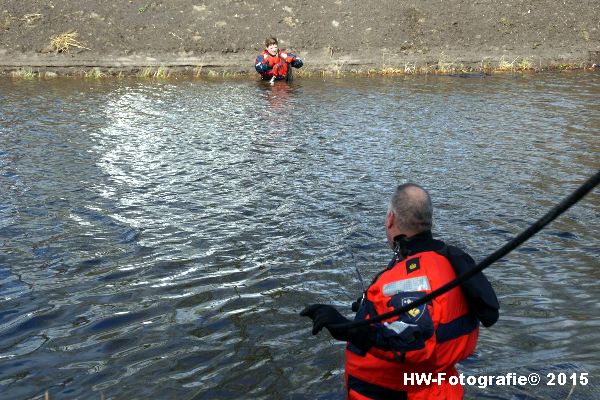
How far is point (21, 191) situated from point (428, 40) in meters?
21.2

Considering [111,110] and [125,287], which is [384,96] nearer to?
[111,110]

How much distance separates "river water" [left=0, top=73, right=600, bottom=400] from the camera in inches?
247

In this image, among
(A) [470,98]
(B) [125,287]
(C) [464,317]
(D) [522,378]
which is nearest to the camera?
(C) [464,317]

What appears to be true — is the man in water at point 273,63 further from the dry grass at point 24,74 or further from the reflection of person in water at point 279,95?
the dry grass at point 24,74

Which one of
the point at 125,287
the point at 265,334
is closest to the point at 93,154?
the point at 125,287

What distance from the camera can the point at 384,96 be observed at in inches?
840

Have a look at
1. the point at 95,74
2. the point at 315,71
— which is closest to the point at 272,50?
the point at 315,71

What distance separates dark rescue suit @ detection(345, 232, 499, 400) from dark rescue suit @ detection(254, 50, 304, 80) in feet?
66.0

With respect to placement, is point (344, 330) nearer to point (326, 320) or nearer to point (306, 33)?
point (326, 320)

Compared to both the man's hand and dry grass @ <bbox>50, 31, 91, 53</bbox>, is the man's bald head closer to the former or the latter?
the man's hand

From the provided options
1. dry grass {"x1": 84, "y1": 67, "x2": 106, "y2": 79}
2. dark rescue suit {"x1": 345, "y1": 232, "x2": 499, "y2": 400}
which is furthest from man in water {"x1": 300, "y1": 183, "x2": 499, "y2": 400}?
dry grass {"x1": 84, "y1": 67, "x2": 106, "y2": 79}

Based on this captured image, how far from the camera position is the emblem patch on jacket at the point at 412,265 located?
4.14 m

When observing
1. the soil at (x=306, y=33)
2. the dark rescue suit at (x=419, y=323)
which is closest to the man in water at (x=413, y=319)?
the dark rescue suit at (x=419, y=323)

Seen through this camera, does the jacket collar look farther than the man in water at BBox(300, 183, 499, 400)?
Yes
